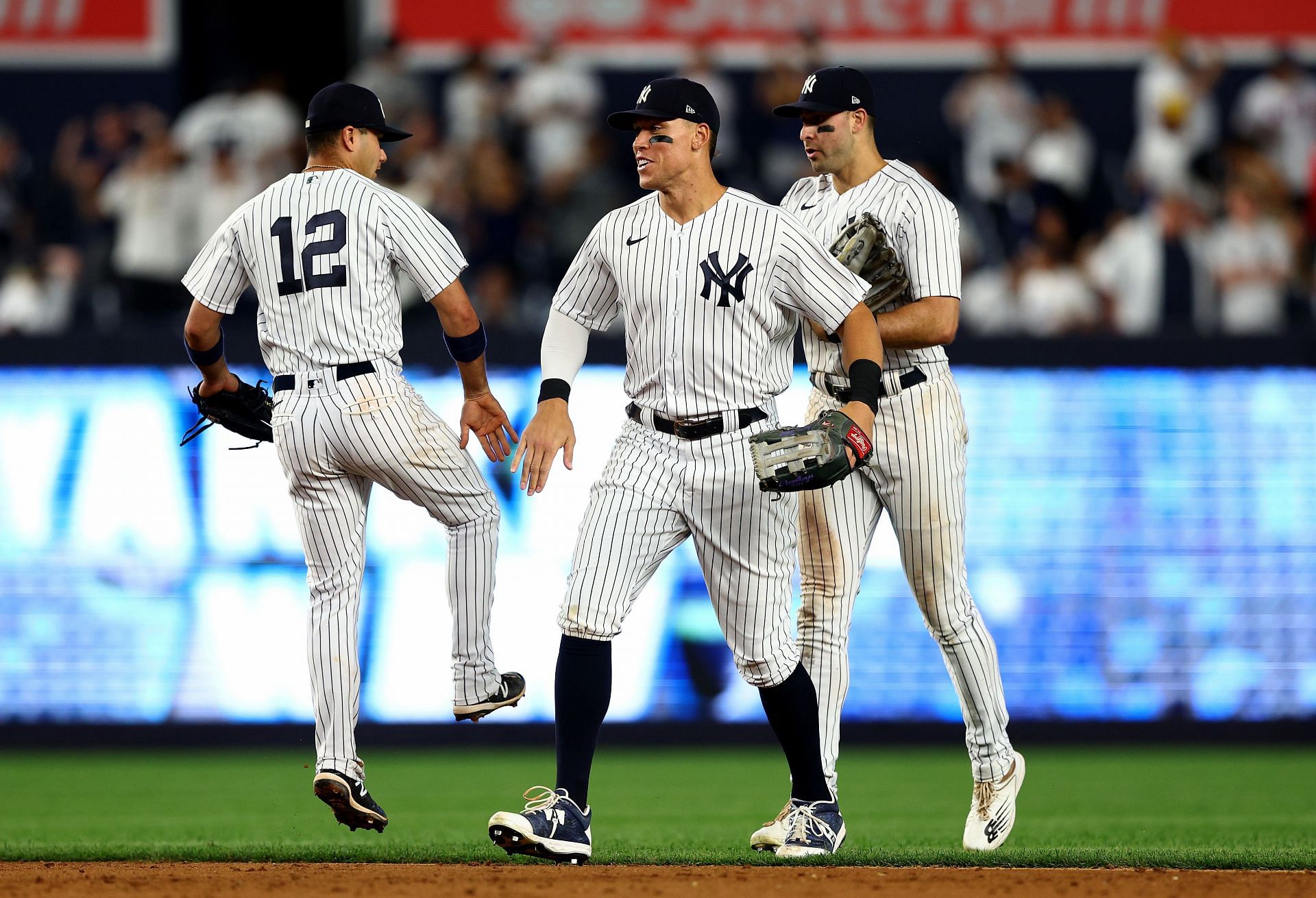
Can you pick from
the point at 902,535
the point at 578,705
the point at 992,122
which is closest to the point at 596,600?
the point at 578,705

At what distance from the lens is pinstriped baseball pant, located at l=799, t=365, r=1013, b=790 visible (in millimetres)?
5750

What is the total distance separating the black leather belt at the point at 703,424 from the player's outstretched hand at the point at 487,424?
57 centimetres

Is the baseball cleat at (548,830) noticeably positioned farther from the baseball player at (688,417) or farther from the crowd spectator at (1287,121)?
the crowd spectator at (1287,121)

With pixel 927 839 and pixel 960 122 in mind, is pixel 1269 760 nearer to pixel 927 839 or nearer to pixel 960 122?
pixel 927 839

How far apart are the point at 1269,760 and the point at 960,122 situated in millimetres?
5361

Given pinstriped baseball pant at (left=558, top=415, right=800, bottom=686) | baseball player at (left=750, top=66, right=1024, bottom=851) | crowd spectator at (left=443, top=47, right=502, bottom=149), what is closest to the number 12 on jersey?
pinstriped baseball pant at (left=558, top=415, right=800, bottom=686)

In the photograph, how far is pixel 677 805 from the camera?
7652 mm

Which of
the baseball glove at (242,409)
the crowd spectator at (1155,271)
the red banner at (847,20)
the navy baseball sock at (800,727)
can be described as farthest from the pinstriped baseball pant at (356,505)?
the red banner at (847,20)

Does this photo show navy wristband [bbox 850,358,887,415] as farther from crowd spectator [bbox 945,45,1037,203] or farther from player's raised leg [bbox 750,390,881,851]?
crowd spectator [bbox 945,45,1037,203]

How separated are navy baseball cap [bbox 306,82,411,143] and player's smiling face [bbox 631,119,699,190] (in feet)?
2.48

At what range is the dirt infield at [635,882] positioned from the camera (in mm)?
4871

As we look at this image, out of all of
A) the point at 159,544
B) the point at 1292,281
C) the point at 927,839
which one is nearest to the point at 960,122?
the point at 1292,281

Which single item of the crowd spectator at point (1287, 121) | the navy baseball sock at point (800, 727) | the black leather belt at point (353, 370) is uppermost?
the crowd spectator at point (1287, 121)

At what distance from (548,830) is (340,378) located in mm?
1486
